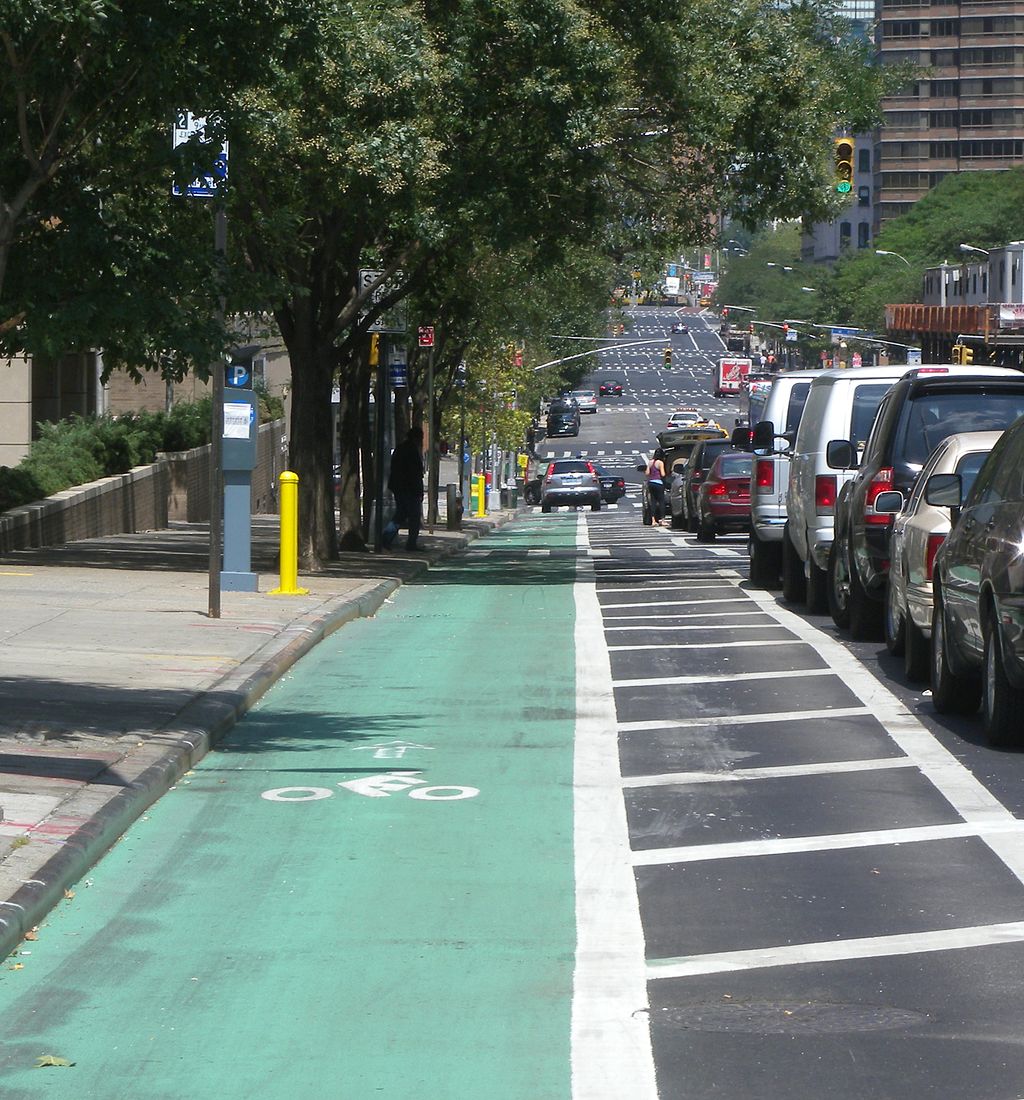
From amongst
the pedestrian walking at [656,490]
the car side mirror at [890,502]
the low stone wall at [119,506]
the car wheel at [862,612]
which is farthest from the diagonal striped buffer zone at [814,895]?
the pedestrian walking at [656,490]

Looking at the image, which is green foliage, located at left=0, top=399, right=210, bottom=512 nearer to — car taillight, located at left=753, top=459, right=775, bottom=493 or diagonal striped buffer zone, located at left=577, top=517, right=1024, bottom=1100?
car taillight, located at left=753, top=459, right=775, bottom=493

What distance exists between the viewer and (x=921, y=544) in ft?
41.8

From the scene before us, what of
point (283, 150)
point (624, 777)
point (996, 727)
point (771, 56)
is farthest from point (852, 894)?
point (771, 56)

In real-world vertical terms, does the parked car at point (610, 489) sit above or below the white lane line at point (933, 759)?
above

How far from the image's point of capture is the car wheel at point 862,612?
51.3ft

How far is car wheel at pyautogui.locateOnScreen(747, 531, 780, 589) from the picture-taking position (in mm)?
21859

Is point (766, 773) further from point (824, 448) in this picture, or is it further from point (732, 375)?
point (732, 375)

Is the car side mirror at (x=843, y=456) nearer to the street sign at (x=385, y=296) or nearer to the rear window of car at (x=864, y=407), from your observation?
the rear window of car at (x=864, y=407)

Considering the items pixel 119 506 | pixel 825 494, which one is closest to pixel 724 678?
pixel 825 494

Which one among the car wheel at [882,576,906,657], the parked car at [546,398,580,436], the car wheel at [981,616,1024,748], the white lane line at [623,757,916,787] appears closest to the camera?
the white lane line at [623,757,916,787]

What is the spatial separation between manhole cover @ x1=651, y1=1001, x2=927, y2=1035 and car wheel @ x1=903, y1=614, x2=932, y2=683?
7.44 m

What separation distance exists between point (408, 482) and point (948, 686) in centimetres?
1922

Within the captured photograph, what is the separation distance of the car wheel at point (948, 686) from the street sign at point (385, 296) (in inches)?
586

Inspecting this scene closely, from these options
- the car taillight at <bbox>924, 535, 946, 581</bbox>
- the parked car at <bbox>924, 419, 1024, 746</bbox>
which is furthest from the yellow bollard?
the parked car at <bbox>924, 419, 1024, 746</bbox>
